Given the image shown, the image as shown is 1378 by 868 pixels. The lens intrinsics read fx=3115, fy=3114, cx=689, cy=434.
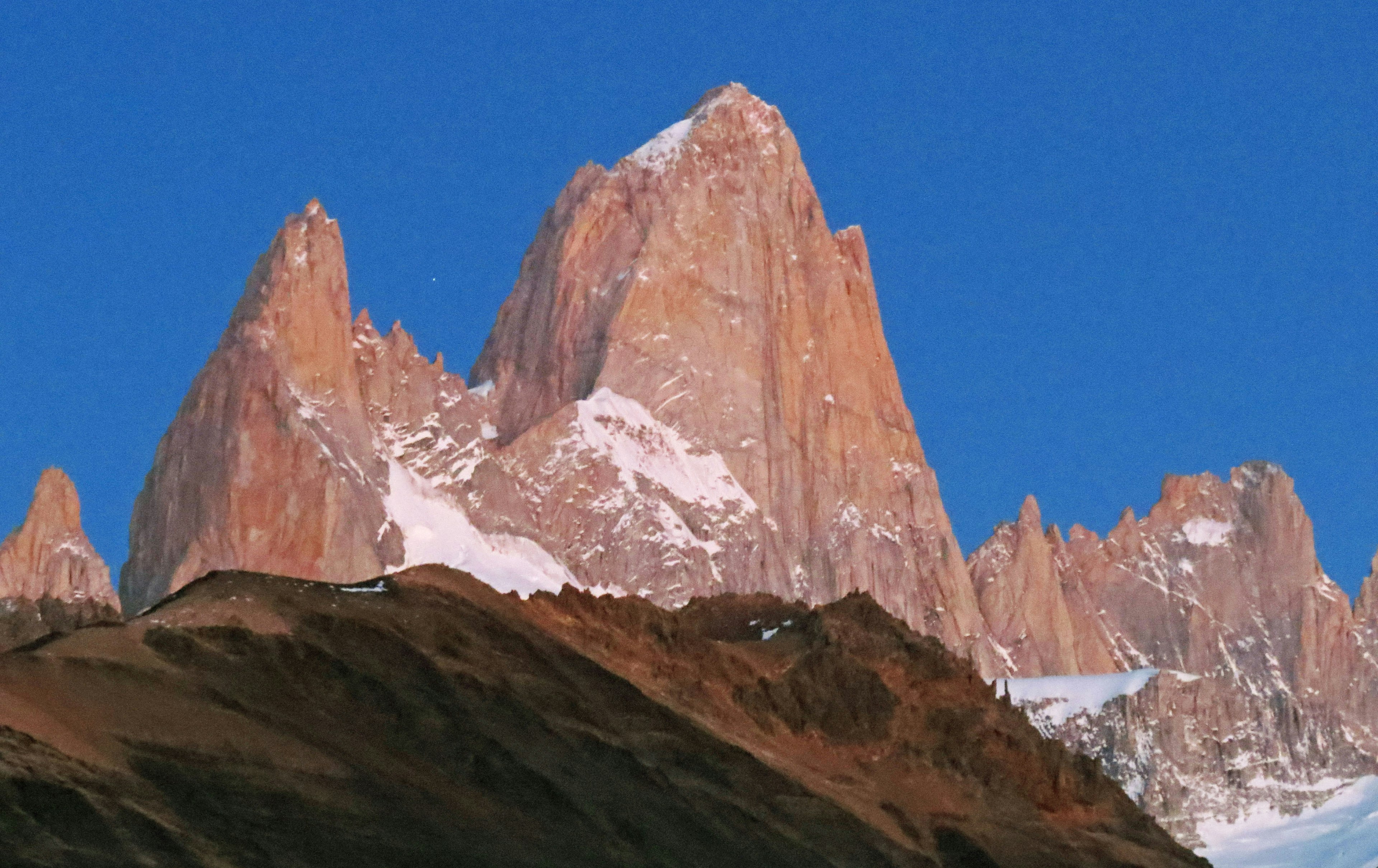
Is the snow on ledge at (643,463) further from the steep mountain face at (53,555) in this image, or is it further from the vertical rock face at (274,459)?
the steep mountain face at (53,555)

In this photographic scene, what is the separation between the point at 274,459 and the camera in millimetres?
172000

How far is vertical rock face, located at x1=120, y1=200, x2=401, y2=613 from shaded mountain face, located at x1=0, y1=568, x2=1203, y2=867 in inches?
1450

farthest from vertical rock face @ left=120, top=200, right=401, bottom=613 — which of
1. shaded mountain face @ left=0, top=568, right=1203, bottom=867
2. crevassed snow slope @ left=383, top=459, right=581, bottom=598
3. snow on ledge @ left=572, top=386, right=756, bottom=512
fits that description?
shaded mountain face @ left=0, top=568, right=1203, bottom=867

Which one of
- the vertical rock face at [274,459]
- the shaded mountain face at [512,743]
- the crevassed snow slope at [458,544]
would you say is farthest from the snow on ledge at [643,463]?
the shaded mountain face at [512,743]

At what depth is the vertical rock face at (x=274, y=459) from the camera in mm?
169250

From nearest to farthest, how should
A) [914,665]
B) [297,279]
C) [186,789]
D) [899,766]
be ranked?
1. [186,789]
2. [899,766]
3. [914,665]
4. [297,279]

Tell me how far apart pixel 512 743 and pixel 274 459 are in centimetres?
6622

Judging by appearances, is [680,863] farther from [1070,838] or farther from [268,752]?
[1070,838]

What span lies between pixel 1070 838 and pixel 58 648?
43.1 metres

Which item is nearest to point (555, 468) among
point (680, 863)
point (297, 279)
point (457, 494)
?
point (457, 494)

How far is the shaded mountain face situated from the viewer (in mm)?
94000

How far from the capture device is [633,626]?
129 meters

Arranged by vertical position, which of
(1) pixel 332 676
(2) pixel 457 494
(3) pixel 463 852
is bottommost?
(3) pixel 463 852

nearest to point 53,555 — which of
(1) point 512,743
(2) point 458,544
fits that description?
(2) point 458,544
